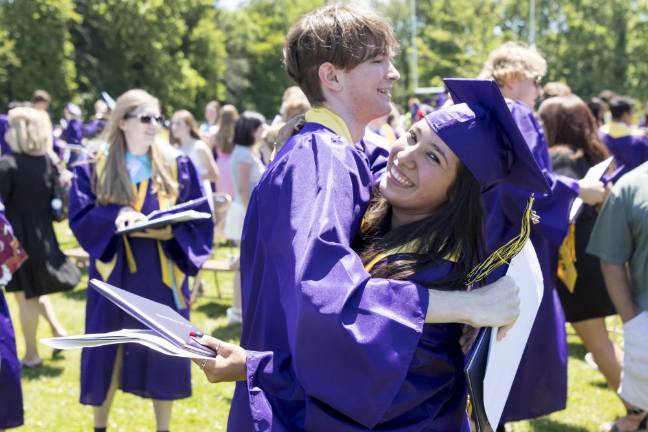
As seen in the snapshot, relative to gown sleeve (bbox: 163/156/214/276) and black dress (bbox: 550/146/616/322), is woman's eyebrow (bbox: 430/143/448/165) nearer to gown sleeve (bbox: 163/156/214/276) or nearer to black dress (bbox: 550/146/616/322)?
gown sleeve (bbox: 163/156/214/276)

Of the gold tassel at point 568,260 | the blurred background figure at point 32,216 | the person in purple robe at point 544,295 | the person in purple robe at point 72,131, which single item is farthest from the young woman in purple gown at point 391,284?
the person in purple robe at point 72,131

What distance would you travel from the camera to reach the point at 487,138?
6.25ft

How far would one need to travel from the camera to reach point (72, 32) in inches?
1704

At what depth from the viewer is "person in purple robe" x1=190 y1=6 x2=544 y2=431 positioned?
1.70 m

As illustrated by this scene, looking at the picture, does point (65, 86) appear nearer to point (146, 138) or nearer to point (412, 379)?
point (146, 138)

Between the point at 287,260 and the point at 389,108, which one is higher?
the point at 389,108

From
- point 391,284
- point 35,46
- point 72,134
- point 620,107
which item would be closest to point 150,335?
point 391,284

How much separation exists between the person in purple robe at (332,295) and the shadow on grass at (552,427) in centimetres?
347


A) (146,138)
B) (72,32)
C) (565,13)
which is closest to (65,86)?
(72,32)

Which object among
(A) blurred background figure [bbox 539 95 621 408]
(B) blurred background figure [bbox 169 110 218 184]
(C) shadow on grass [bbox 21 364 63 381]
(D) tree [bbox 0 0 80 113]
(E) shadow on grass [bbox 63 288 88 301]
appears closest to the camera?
(A) blurred background figure [bbox 539 95 621 408]

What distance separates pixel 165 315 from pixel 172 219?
1.97m

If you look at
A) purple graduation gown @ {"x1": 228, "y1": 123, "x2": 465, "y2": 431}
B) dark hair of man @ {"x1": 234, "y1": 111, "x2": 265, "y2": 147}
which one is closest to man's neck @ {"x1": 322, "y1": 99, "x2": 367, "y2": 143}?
purple graduation gown @ {"x1": 228, "y1": 123, "x2": 465, "y2": 431}

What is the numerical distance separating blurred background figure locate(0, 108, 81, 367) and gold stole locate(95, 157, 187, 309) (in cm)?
225

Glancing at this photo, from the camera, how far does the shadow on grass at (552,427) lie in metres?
5.22
